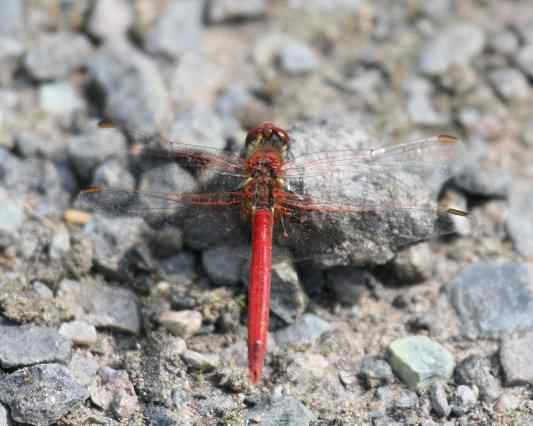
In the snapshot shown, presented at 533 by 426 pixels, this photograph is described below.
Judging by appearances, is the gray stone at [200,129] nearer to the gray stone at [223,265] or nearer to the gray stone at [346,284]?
the gray stone at [223,265]

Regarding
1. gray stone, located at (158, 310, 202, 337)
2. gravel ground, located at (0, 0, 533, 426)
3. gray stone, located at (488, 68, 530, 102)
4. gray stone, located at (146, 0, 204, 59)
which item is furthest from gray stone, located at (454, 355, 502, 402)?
gray stone, located at (146, 0, 204, 59)

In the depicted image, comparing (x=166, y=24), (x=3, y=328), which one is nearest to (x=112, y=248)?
(x=3, y=328)

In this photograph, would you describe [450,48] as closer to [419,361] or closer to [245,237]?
[245,237]

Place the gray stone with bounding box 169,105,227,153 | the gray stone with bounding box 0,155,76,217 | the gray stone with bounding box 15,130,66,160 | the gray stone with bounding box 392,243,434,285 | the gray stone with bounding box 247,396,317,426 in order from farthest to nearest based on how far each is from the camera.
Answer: the gray stone with bounding box 15,130,66,160, the gray stone with bounding box 169,105,227,153, the gray stone with bounding box 0,155,76,217, the gray stone with bounding box 392,243,434,285, the gray stone with bounding box 247,396,317,426

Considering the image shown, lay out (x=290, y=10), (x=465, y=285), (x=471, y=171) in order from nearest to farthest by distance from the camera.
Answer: (x=465, y=285) → (x=471, y=171) → (x=290, y=10)

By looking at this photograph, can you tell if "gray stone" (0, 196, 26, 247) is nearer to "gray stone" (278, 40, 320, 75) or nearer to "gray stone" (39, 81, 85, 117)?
"gray stone" (39, 81, 85, 117)

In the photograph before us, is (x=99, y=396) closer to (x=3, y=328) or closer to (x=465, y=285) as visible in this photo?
(x=3, y=328)

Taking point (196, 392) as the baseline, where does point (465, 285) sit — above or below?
above

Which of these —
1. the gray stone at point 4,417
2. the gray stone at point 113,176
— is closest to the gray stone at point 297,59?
the gray stone at point 113,176
